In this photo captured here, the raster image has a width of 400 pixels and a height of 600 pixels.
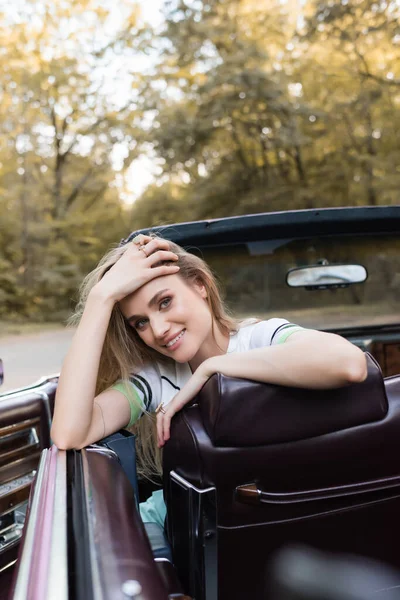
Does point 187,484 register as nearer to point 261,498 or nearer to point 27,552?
point 261,498

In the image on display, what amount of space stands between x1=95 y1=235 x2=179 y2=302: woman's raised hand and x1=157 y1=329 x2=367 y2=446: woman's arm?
0.42 meters

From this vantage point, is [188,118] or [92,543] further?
[188,118]

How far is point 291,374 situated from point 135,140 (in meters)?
18.7

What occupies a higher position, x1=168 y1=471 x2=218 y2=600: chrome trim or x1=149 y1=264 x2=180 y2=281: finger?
x1=149 y1=264 x2=180 y2=281: finger

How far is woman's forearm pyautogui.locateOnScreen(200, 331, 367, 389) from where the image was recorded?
4.60 feet

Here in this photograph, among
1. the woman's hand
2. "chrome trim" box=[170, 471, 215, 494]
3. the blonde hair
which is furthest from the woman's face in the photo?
"chrome trim" box=[170, 471, 215, 494]

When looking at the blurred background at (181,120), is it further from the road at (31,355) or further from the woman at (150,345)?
the woman at (150,345)

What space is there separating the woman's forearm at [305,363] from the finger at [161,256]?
0.51 metres

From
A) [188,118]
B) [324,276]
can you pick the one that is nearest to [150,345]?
[324,276]

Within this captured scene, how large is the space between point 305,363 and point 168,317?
68cm

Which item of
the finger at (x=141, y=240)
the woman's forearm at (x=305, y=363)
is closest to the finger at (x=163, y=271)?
the finger at (x=141, y=240)

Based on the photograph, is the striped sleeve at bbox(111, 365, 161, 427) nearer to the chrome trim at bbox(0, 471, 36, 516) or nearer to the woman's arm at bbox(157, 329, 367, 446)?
the woman's arm at bbox(157, 329, 367, 446)

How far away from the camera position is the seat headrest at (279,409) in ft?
4.30

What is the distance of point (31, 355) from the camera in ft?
38.0
